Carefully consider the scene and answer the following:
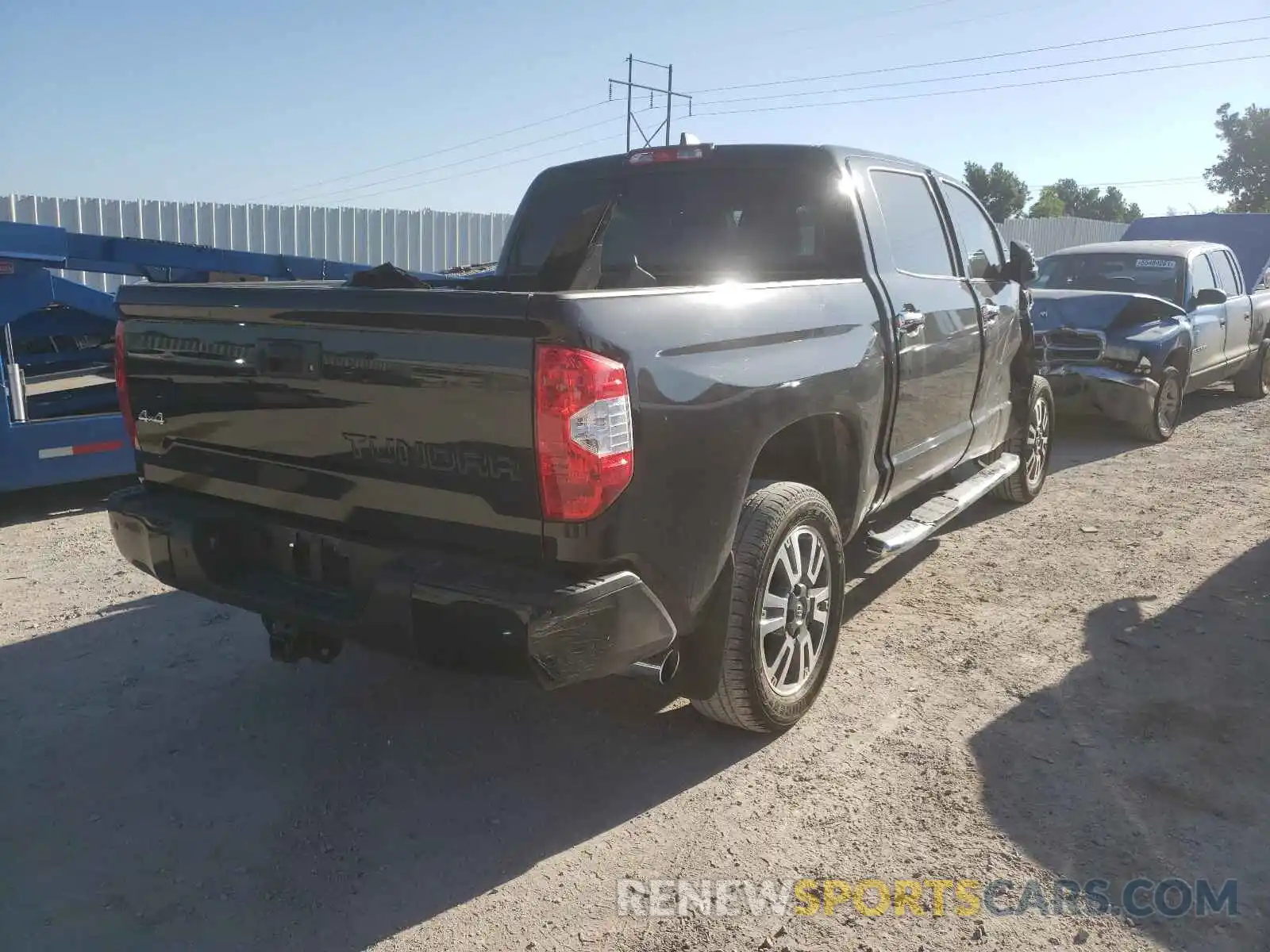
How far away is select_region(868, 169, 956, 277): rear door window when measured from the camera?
4.44 metres

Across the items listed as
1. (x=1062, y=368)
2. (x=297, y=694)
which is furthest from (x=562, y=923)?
(x=1062, y=368)

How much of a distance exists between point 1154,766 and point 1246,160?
3210 inches

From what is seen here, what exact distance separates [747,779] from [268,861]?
4.86 feet

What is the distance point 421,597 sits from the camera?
8.61 feet

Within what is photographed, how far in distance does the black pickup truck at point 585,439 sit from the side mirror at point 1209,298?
21.6 feet

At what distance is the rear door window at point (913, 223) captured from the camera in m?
4.44

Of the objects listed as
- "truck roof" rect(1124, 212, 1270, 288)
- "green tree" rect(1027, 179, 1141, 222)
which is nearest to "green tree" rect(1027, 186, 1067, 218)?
"green tree" rect(1027, 179, 1141, 222)

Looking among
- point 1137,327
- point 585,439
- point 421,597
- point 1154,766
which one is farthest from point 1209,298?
point 421,597

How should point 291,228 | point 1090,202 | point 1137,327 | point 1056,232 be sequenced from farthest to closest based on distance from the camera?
point 1090,202, point 1056,232, point 291,228, point 1137,327

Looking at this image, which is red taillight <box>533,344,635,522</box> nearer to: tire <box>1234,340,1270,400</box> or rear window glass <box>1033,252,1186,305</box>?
rear window glass <box>1033,252,1186,305</box>

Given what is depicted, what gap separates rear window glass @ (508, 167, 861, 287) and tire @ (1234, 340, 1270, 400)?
33.0 feet

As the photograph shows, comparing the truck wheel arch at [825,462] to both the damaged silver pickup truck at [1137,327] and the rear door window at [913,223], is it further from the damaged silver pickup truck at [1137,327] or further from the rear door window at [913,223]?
the damaged silver pickup truck at [1137,327]

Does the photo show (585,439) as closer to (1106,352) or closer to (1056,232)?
(1106,352)

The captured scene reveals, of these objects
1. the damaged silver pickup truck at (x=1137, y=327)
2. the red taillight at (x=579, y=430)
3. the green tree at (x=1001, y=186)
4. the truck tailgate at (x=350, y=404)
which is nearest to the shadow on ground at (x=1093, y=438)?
the damaged silver pickup truck at (x=1137, y=327)
